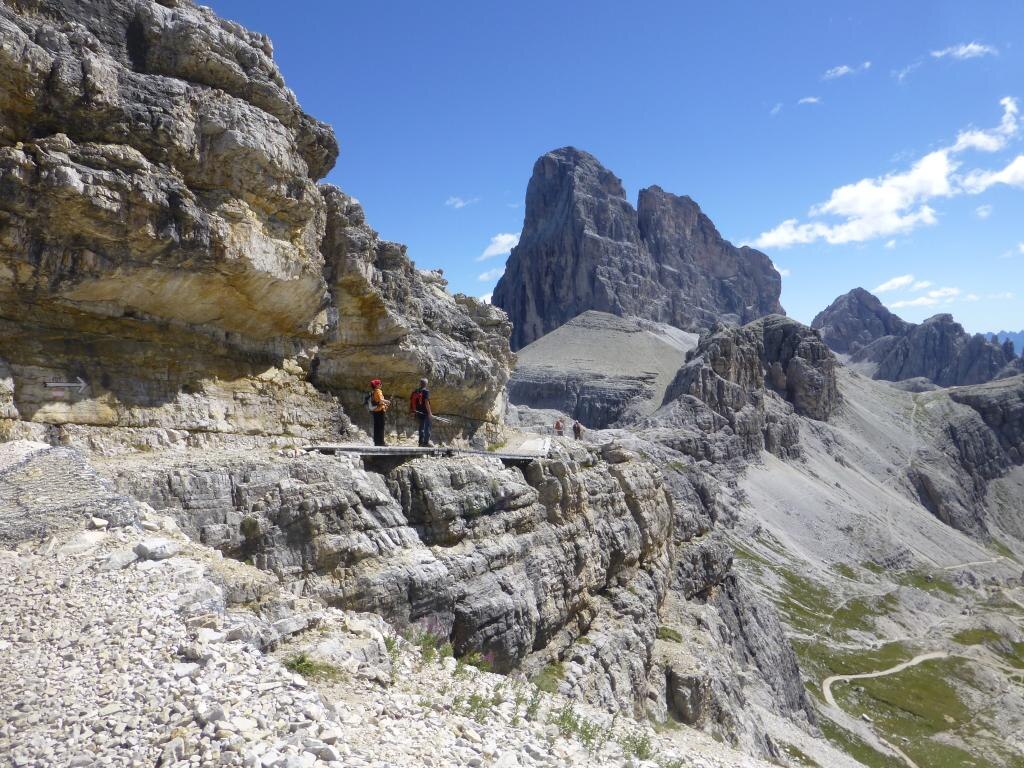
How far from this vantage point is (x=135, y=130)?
56.5 ft

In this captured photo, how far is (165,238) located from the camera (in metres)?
17.2

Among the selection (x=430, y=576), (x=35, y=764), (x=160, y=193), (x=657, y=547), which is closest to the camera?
(x=35, y=764)

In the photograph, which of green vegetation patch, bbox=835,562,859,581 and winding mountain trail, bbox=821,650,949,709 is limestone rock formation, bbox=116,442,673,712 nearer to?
winding mountain trail, bbox=821,650,949,709

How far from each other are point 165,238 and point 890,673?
283ft

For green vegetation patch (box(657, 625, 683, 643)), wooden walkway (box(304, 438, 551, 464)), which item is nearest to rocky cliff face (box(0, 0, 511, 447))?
wooden walkway (box(304, 438, 551, 464))

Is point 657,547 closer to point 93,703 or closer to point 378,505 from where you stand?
point 378,505

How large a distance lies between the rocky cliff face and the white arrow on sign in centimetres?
13

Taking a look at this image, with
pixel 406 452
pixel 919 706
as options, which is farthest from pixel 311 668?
pixel 919 706

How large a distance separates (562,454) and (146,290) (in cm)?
1907

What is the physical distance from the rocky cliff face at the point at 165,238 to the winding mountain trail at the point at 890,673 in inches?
2274

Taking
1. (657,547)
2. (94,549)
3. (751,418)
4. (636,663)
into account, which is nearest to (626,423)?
(751,418)

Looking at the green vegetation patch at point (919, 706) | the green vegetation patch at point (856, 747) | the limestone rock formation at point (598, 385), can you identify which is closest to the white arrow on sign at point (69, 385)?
the green vegetation patch at point (856, 747)

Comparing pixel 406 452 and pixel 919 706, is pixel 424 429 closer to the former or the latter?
pixel 406 452

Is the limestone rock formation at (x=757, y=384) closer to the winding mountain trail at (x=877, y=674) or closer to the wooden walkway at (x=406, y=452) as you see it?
the winding mountain trail at (x=877, y=674)
